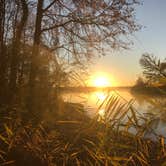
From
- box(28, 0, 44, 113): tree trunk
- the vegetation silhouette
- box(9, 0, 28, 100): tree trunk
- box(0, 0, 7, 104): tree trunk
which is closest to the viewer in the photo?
the vegetation silhouette

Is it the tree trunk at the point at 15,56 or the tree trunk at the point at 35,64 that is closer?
the tree trunk at the point at 35,64

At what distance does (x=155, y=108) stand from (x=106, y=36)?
931 cm

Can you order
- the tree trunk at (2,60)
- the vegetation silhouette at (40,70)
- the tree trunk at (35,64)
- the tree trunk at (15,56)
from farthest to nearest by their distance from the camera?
the tree trunk at (15,56)
the tree trunk at (2,60)
the tree trunk at (35,64)
the vegetation silhouette at (40,70)

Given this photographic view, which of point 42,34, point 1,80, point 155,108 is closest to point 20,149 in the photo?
point 155,108

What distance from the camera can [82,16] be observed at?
1038 centimetres

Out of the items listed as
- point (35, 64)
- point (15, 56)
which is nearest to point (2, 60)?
point (15, 56)

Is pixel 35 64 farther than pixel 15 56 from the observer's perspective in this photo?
Yes

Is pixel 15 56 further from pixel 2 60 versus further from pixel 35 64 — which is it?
pixel 35 64

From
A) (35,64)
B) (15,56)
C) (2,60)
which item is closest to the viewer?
(2,60)

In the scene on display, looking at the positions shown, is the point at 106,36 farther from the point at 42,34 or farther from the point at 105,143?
the point at 105,143

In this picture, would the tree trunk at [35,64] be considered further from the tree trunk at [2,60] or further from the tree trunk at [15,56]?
the tree trunk at [2,60]

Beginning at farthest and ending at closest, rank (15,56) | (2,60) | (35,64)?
(35,64), (15,56), (2,60)

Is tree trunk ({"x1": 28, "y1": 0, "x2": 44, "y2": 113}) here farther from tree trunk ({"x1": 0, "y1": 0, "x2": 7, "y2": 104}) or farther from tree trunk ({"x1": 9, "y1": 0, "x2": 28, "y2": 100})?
tree trunk ({"x1": 0, "y1": 0, "x2": 7, "y2": 104})

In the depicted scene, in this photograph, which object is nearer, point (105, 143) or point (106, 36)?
point (105, 143)
